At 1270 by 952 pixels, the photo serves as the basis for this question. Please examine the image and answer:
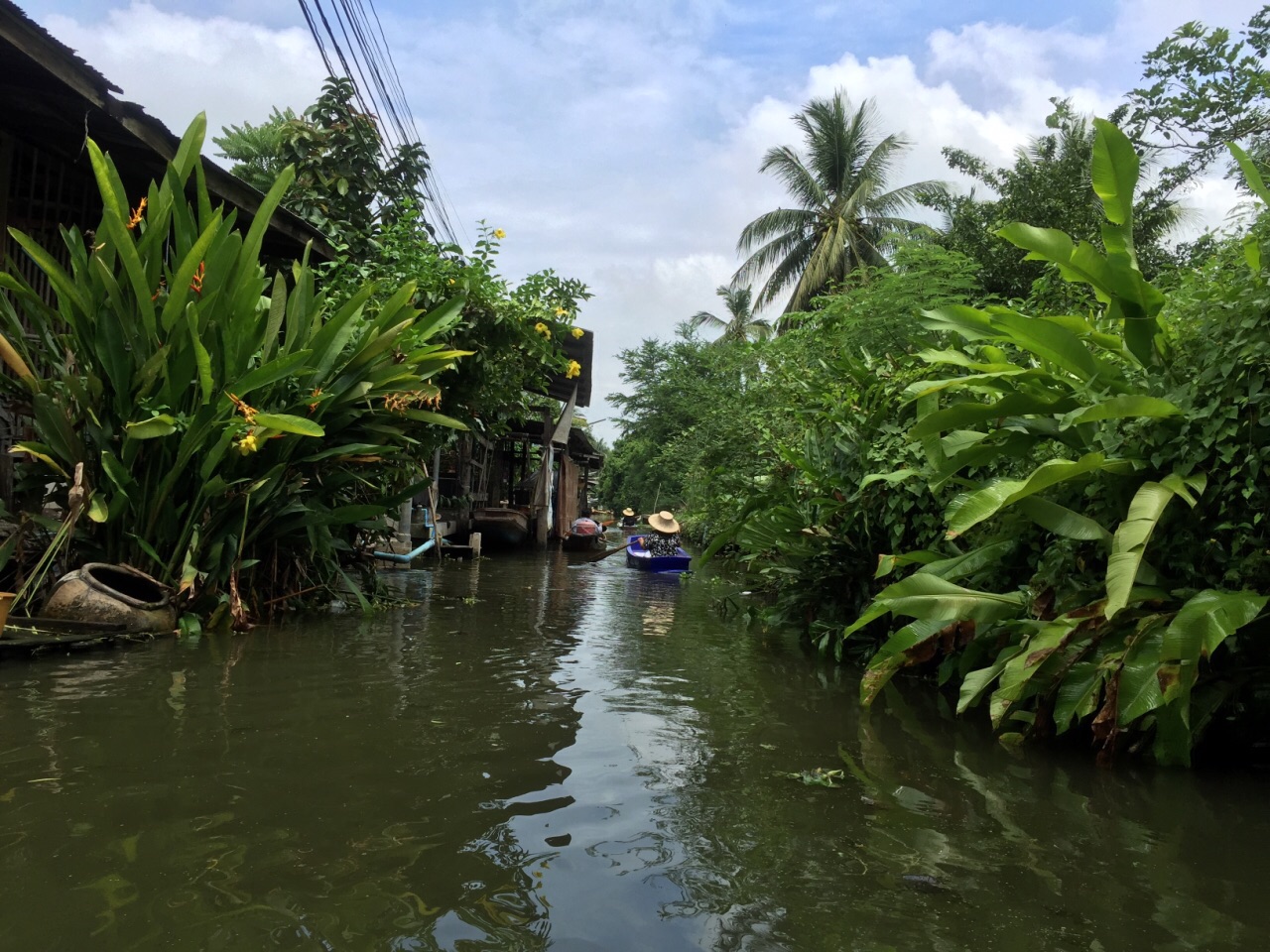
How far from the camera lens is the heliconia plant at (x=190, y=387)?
574 cm

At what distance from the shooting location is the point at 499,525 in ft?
63.3

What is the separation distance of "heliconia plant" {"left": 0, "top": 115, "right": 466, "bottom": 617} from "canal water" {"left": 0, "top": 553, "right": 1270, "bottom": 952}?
1.18 meters

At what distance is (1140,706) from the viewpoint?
353cm

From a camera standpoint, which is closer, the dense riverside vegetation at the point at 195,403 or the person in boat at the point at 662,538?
the dense riverside vegetation at the point at 195,403

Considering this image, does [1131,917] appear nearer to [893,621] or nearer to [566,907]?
[566,907]

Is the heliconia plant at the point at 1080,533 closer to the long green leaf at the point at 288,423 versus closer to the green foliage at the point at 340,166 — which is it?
the long green leaf at the point at 288,423

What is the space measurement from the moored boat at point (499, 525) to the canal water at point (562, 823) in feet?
45.4

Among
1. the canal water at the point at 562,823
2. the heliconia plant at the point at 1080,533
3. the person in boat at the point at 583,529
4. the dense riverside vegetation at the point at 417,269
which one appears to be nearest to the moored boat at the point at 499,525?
the person in boat at the point at 583,529

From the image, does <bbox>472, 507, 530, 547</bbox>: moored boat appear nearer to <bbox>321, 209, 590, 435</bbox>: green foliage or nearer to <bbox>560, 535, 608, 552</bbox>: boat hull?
<bbox>560, 535, 608, 552</bbox>: boat hull

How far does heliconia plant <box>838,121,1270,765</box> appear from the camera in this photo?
11.7 ft

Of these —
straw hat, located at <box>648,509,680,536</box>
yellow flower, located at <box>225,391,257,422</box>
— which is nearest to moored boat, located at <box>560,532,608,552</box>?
straw hat, located at <box>648,509,680,536</box>

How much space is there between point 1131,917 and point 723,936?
3.81 ft

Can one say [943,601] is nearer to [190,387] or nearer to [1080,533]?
[1080,533]

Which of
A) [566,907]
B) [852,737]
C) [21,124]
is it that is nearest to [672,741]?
[852,737]
